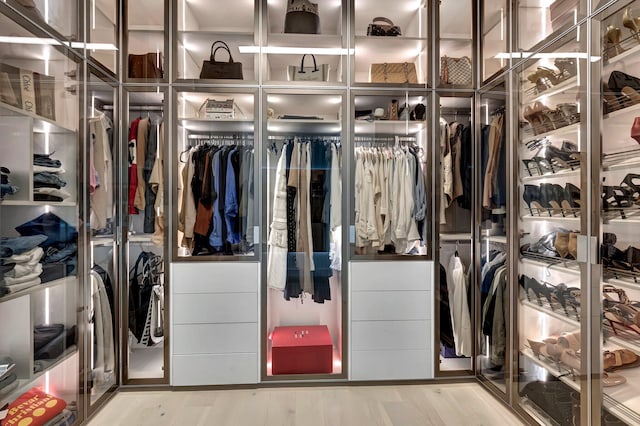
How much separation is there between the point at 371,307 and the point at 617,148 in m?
1.69

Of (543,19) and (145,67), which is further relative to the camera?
(145,67)

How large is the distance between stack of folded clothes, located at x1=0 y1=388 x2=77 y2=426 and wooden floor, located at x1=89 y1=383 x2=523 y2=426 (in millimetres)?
248

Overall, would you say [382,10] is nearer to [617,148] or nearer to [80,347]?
[617,148]

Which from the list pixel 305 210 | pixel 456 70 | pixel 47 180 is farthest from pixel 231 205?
pixel 456 70

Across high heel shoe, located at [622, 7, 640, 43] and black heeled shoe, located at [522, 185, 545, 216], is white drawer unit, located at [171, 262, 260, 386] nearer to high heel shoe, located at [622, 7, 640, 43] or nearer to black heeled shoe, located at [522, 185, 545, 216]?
black heeled shoe, located at [522, 185, 545, 216]

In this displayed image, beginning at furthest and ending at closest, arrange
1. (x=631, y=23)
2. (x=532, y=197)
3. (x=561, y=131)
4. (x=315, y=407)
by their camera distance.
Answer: (x=315, y=407) < (x=532, y=197) < (x=561, y=131) < (x=631, y=23)

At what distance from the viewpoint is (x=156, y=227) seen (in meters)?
2.65

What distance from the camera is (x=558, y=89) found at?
77.4 inches

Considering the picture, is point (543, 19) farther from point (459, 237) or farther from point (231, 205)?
point (231, 205)

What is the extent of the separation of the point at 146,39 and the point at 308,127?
1.28 metres

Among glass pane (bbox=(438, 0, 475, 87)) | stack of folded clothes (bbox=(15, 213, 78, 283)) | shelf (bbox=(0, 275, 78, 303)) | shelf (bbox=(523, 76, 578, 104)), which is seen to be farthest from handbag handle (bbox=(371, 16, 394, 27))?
shelf (bbox=(0, 275, 78, 303))

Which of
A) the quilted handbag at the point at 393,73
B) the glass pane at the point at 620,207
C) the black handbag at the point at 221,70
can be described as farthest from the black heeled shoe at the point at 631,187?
the black handbag at the point at 221,70

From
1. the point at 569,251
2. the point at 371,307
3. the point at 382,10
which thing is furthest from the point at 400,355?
the point at 382,10

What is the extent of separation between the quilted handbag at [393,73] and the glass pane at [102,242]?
1828mm
